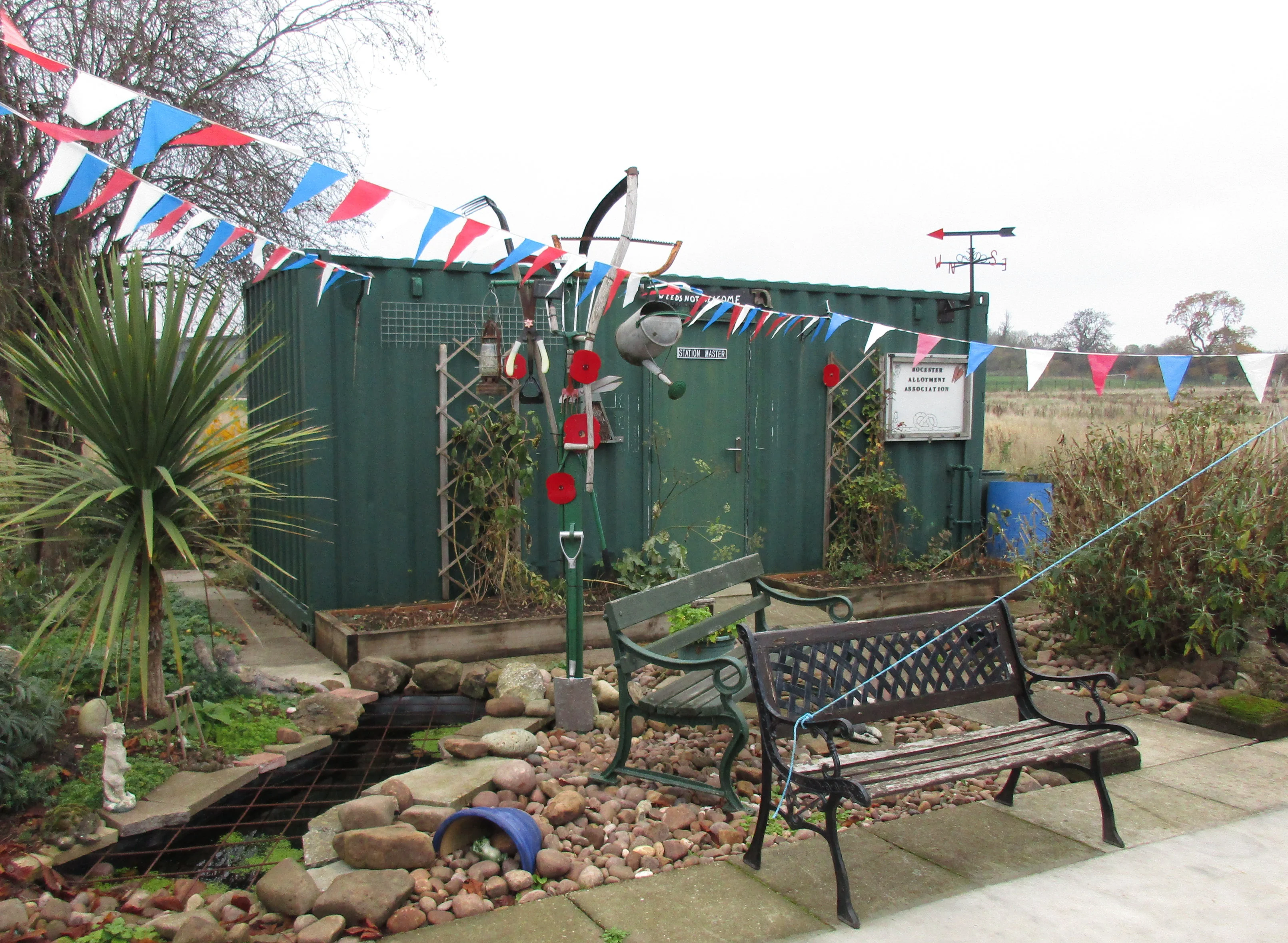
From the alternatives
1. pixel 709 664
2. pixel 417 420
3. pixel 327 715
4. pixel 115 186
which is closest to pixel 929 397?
pixel 417 420

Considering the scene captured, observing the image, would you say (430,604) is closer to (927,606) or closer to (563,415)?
(563,415)

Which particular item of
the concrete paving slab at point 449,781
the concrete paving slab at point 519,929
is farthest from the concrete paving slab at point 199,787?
the concrete paving slab at point 519,929

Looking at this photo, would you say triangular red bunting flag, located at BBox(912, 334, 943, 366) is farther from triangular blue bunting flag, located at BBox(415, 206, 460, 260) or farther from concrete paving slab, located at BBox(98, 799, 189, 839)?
concrete paving slab, located at BBox(98, 799, 189, 839)

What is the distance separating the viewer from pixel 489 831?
335 centimetres

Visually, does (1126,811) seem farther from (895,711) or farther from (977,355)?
(977,355)

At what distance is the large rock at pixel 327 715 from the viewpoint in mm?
4652

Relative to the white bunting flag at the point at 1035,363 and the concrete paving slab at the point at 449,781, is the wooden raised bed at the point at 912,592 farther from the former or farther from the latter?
the concrete paving slab at the point at 449,781

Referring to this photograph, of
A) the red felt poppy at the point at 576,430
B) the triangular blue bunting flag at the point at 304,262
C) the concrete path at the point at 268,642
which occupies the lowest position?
the concrete path at the point at 268,642

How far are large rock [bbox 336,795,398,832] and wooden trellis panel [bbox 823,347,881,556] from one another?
17.4 ft

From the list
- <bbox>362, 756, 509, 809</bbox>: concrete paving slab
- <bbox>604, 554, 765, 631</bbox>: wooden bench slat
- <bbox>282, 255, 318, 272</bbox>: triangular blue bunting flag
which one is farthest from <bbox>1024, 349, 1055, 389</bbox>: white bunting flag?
<bbox>282, 255, 318, 272</bbox>: triangular blue bunting flag

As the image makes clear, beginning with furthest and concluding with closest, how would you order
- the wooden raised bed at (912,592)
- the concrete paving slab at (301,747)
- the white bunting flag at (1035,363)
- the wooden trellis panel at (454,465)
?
the wooden raised bed at (912,592) → the wooden trellis panel at (454,465) → the white bunting flag at (1035,363) → the concrete paving slab at (301,747)

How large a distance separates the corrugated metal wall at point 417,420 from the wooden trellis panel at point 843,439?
6 centimetres

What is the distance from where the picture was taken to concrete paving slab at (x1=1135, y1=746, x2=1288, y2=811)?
12.6 ft

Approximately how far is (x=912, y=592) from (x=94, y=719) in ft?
18.4
